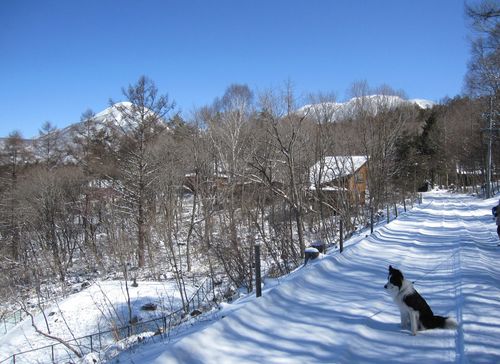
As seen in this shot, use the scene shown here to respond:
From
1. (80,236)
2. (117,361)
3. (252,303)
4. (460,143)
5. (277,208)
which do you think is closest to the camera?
(117,361)

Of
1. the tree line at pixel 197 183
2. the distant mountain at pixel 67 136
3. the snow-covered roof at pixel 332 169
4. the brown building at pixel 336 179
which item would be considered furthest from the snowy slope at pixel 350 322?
the distant mountain at pixel 67 136

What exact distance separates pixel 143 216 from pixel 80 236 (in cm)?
1472

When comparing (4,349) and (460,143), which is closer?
(4,349)

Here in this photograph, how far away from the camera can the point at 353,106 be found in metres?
34.2

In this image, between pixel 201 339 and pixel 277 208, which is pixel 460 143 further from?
pixel 201 339

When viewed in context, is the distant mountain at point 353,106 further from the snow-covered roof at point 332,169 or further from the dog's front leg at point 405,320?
the dog's front leg at point 405,320

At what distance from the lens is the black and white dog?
554 cm

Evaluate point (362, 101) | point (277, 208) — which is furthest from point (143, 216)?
point (362, 101)

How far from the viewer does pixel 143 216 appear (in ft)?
91.7

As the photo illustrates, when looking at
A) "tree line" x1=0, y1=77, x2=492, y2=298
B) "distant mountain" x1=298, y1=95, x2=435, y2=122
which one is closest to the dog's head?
"tree line" x1=0, y1=77, x2=492, y2=298

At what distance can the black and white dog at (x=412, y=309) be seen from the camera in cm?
554

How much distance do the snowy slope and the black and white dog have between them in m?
0.12

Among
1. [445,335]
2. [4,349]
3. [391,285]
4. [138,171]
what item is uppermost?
[138,171]

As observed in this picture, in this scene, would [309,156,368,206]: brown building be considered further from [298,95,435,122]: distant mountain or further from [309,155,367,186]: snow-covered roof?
[298,95,435,122]: distant mountain
